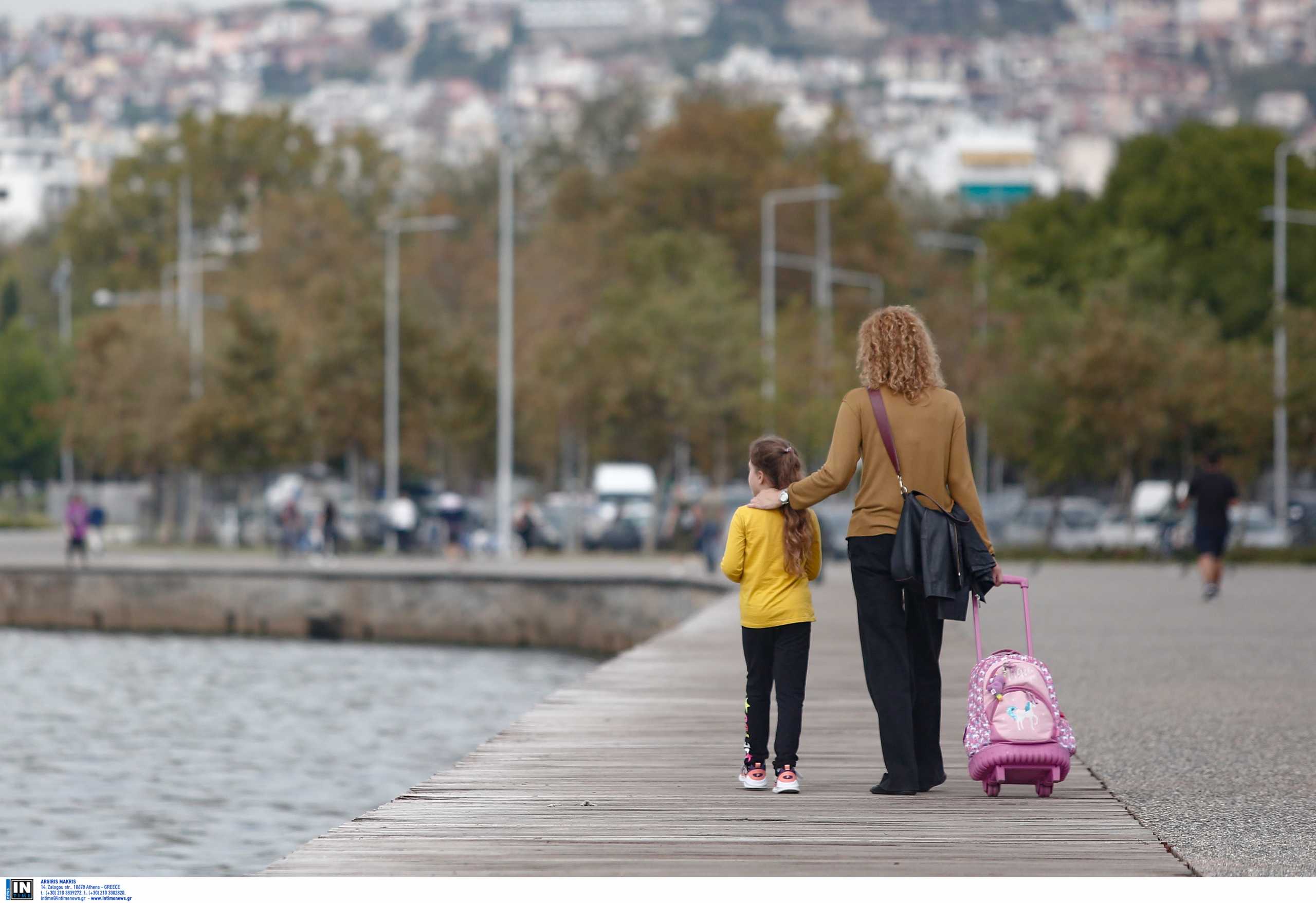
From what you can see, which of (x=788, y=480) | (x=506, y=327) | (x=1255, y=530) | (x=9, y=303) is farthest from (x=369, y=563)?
(x=9, y=303)

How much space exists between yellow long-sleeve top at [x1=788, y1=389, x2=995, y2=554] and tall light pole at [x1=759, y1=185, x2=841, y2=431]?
1983 inches

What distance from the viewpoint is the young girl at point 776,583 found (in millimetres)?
10086

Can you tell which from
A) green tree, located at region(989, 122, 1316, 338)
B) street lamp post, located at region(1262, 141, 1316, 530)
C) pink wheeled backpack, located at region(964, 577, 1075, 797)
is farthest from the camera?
green tree, located at region(989, 122, 1316, 338)

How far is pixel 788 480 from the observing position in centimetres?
1012

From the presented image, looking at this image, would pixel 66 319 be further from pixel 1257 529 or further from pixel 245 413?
pixel 1257 529

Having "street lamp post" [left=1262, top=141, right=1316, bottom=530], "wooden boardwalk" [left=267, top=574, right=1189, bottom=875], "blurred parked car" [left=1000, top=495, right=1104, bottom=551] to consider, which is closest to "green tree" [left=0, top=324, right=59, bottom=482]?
"blurred parked car" [left=1000, top=495, right=1104, bottom=551]

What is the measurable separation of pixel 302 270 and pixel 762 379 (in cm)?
3580

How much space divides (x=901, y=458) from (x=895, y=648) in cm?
80

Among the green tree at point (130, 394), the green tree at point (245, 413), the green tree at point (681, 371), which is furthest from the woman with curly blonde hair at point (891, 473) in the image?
the green tree at point (130, 394)

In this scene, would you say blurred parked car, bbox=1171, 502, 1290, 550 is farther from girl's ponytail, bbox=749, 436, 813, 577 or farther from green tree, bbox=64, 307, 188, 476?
girl's ponytail, bbox=749, 436, 813, 577

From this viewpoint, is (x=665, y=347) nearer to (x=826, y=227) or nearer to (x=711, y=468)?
(x=711, y=468)

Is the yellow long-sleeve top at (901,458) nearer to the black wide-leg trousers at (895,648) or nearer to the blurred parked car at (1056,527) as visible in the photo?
the black wide-leg trousers at (895,648)

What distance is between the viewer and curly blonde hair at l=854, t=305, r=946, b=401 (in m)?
9.74

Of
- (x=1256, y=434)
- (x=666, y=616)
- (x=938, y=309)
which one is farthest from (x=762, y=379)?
(x=666, y=616)
